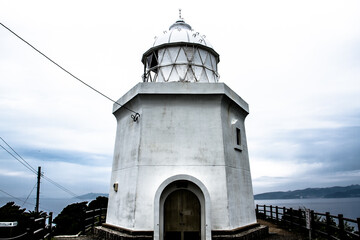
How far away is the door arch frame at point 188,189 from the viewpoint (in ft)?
26.7

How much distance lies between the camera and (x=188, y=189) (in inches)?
344

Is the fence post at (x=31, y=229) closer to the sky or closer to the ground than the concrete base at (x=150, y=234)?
closer to the sky

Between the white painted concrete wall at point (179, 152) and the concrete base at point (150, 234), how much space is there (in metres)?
0.19

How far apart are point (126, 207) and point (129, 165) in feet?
4.51

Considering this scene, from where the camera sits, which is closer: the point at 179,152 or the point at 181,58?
the point at 179,152

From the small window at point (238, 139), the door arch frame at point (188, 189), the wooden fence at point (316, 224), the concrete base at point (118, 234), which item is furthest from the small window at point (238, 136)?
the concrete base at point (118, 234)

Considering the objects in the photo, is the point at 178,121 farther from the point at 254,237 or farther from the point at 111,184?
the point at 254,237

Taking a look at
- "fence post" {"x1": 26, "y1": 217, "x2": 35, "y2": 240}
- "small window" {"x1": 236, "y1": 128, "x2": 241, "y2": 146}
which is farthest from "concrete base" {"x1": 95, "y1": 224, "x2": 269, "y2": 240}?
"small window" {"x1": 236, "y1": 128, "x2": 241, "y2": 146}

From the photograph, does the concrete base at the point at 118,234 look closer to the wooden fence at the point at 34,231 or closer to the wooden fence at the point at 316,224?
the wooden fence at the point at 34,231

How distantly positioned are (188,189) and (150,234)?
177cm

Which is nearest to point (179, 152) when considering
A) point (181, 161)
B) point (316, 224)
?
point (181, 161)

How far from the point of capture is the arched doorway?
866cm

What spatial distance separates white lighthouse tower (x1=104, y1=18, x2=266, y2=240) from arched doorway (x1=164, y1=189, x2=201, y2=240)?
0.10 ft

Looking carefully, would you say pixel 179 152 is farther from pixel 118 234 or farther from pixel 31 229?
pixel 31 229
